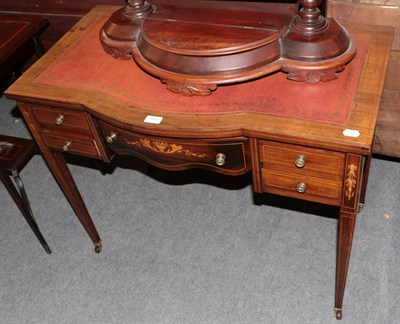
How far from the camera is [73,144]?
180cm

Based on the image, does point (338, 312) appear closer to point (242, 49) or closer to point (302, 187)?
point (302, 187)

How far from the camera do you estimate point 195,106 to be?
1.50 meters

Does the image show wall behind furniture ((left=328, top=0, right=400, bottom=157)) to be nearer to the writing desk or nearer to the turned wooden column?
the writing desk

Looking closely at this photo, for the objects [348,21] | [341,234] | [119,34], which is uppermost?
[119,34]

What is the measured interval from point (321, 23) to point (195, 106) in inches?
17.6

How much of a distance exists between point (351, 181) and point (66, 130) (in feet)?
3.17

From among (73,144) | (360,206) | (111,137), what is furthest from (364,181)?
(73,144)

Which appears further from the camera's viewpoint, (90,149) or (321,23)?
(90,149)

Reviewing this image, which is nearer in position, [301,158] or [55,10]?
[301,158]

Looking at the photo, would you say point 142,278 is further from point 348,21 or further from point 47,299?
point 348,21

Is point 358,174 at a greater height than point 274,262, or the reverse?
point 358,174

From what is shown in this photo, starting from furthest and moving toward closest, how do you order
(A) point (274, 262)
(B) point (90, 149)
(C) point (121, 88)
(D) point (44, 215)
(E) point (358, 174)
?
(D) point (44, 215) → (A) point (274, 262) → (B) point (90, 149) → (C) point (121, 88) → (E) point (358, 174)

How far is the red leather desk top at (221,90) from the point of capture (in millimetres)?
1432

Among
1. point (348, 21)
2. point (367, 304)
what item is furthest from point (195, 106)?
point (367, 304)
